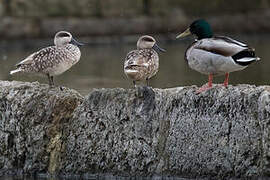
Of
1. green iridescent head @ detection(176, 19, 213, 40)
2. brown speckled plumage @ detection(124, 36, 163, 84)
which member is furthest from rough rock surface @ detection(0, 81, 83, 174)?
green iridescent head @ detection(176, 19, 213, 40)

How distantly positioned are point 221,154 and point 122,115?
122cm

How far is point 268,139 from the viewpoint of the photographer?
26.4 ft

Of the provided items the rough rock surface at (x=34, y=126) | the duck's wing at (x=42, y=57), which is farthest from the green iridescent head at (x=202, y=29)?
the duck's wing at (x=42, y=57)

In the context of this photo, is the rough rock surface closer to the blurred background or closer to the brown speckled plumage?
the brown speckled plumage

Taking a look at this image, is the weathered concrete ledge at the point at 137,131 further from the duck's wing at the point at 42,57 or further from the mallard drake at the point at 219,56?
the duck's wing at the point at 42,57

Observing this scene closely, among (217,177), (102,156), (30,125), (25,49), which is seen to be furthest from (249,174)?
(25,49)

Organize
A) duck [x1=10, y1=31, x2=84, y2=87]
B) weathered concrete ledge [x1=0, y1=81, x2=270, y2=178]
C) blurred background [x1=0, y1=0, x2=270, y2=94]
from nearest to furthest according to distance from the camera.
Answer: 1. weathered concrete ledge [x1=0, y1=81, x2=270, y2=178]
2. duck [x1=10, y1=31, x2=84, y2=87]
3. blurred background [x1=0, y1=0, x2=270, y2=94]

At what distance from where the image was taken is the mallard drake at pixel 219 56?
27.8 feet

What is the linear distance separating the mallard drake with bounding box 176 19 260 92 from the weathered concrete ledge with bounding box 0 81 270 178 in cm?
21

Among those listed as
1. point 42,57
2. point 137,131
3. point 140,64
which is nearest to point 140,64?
point 140,64

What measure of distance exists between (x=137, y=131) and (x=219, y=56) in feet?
3.70

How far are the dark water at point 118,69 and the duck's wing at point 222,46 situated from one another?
5.82m

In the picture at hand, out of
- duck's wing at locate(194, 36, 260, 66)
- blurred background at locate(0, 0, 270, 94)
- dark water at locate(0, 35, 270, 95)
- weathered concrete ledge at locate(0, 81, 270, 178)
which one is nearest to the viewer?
weathered concrete ledge at locate(0, 81, 270, 178)

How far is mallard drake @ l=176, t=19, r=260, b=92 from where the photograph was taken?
27.8 feet
